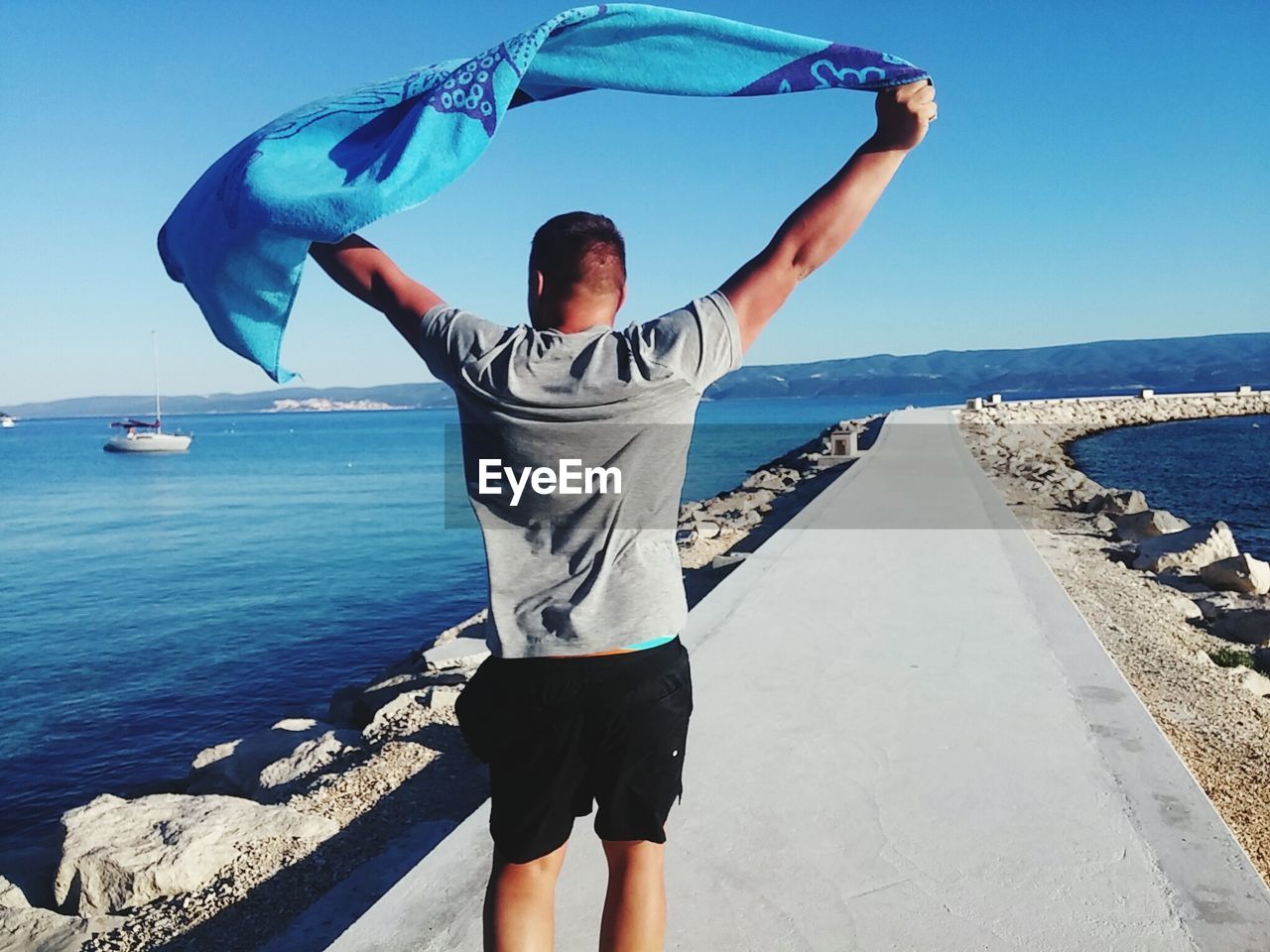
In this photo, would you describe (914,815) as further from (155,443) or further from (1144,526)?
(155,443)

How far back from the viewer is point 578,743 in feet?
6.26

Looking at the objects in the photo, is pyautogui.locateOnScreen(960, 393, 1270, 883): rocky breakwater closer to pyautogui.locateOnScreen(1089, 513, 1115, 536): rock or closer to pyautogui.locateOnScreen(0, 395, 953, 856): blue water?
pyautogui.locateOnScreen(1089, 513, 1115, 536): rock

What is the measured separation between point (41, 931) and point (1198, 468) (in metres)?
36.5

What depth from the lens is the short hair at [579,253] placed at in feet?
6.25

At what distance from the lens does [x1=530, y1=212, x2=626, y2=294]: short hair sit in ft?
6.25

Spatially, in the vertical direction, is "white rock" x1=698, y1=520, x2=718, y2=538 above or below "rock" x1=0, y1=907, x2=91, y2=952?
below

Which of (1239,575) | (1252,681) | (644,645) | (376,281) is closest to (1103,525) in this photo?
(1239,575)

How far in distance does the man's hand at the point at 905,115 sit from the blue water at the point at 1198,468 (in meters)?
16.8

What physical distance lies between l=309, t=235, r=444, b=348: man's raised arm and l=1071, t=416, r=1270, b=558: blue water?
57.2 ft

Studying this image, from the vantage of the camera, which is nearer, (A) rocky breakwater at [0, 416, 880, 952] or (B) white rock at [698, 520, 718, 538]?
(A) rocky breakwater at [0, 416, 880, 952]

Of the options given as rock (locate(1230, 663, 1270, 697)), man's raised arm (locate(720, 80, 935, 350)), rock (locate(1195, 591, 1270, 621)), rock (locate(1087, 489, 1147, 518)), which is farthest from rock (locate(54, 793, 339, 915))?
rock (locate(1087, 489, 1147, 518))

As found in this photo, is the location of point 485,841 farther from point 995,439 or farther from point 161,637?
point 995,439

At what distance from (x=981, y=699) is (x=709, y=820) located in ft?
6.19

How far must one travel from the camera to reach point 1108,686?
4.91m
